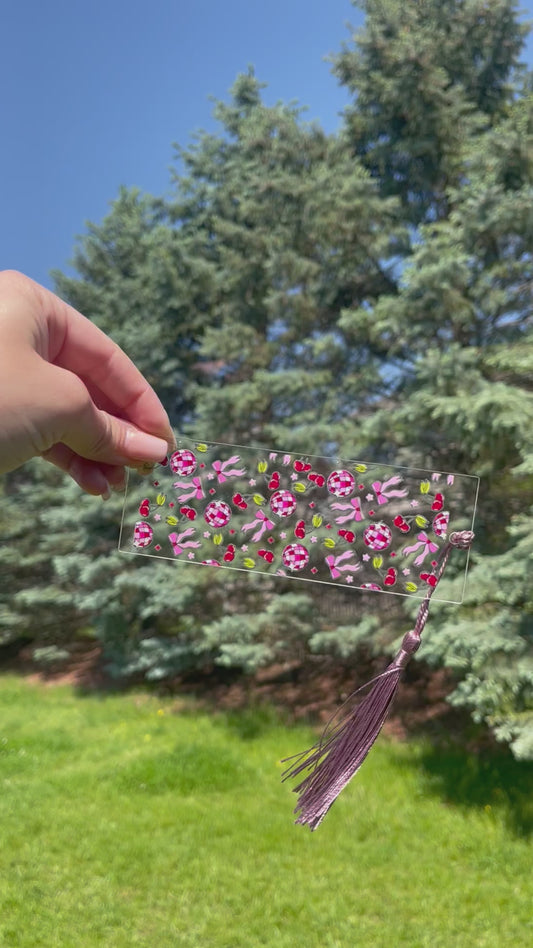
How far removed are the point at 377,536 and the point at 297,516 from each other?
0.71ft

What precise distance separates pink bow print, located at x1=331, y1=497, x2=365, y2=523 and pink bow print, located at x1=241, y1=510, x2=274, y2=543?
18 cm

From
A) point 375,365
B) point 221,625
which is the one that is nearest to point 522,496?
point 375,365

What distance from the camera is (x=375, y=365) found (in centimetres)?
536

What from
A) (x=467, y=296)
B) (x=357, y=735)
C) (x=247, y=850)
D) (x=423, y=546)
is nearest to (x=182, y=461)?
(x=423, y=546)

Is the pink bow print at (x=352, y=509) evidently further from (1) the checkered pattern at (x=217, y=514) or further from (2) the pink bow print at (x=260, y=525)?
(1) the checkered pattern at (x=217, y=514)

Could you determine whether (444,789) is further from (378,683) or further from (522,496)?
(378,683)

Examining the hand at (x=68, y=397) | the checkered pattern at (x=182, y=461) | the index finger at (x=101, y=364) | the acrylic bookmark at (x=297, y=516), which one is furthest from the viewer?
the checkered pattern at (x=182, y=461)

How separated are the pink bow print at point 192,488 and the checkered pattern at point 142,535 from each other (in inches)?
4.7

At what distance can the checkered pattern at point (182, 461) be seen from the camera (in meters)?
1.76

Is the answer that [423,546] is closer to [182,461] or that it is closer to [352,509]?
[352,509]

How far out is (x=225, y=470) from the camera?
1826mm

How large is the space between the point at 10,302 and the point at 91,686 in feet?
20.8

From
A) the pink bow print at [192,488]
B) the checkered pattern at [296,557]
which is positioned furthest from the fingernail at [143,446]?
the checkered pattern at [296,557]

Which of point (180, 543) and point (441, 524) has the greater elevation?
point (441, 524)
